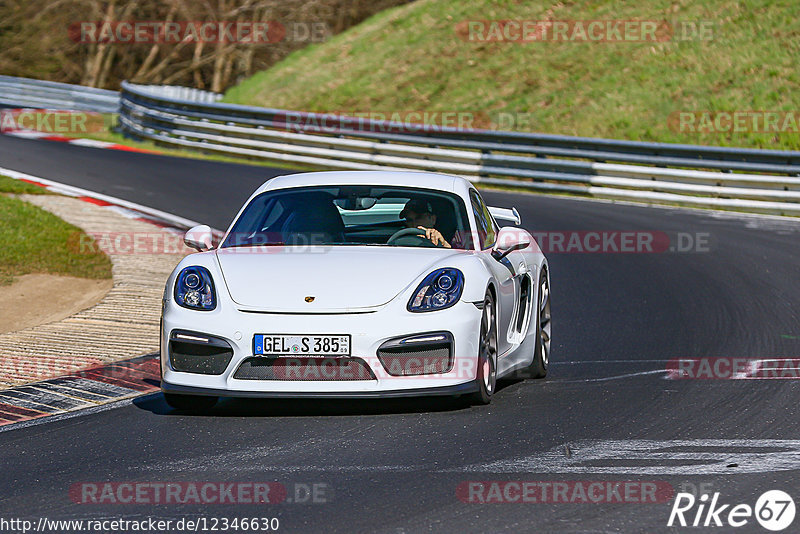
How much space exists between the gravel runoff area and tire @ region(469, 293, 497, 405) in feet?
9.57

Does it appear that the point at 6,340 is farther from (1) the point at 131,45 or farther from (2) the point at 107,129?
(1) the point at 131,45

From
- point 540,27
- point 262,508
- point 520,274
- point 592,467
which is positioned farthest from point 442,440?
point 540,27

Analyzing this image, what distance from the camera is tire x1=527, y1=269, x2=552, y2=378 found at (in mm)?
8398

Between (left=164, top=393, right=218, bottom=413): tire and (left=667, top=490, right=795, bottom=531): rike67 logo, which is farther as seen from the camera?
(left=164, top=393, right=218, bottom=413): tire

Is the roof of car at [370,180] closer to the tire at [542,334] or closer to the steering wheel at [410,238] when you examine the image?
the steering wheel at [410,238]

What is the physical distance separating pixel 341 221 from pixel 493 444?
2.22 metres

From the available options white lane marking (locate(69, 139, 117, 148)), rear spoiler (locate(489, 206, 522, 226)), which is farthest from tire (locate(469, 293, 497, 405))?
white lane marking (locate(69, 139, 117, 148))

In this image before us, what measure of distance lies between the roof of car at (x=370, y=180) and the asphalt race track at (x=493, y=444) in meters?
1.38

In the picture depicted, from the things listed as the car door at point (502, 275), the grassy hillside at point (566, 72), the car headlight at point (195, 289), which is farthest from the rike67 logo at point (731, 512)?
the grassy hillside at point (566, 72)

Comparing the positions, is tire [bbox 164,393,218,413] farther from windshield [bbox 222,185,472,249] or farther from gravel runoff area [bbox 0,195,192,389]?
gravel runoff area [bbox 0,195,192,389]

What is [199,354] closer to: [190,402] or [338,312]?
[190,402]

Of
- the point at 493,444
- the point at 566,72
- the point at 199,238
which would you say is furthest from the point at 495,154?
the point at 493,444

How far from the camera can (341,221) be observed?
26.5ft

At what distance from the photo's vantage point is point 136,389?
26.5ft
